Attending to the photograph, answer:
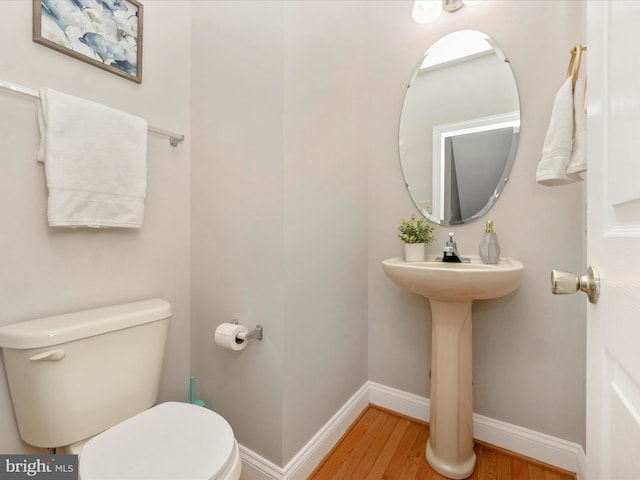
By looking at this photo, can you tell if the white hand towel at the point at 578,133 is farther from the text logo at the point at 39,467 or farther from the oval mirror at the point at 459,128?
the text logo at the point at 39,467

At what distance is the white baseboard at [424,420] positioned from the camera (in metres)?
1.18

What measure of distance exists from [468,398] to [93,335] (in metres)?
1.41

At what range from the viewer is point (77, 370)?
0.92 meters

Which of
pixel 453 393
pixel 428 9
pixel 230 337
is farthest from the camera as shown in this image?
pixel 428 9

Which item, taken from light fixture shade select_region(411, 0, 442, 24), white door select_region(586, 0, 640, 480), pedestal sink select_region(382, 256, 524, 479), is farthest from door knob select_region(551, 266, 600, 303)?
light fixture shade select_region(411, 0, 442, 24)

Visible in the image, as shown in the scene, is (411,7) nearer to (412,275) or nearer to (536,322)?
(412,275)

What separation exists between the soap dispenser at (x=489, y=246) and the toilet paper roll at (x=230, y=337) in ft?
3.43

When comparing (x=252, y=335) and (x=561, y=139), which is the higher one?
(x=561, y=139)

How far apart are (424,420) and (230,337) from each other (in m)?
1.12

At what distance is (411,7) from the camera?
156 centimetres

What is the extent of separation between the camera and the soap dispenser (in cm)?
129

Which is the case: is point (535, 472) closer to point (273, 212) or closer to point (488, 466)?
point (488, 466)

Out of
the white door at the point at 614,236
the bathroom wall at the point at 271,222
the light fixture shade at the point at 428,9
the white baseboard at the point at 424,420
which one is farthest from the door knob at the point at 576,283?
the light fixture shade at the point at 428,9

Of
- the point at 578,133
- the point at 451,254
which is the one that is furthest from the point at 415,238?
the point at 578,133
